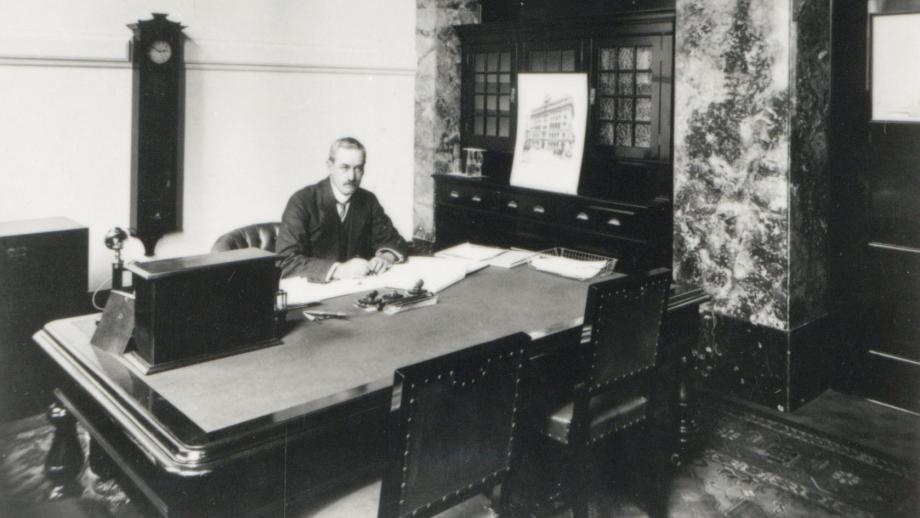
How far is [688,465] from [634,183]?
2.22 meters

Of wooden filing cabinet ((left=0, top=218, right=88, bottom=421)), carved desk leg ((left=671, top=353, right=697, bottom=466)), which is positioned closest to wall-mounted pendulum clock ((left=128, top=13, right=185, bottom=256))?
wooden filing cabinet ((left=0, top=218, right=88, bottom=421))

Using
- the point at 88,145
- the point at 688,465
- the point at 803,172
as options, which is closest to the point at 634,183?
the point at 803,172

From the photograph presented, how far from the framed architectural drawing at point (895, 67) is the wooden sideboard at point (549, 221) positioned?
3.98ft

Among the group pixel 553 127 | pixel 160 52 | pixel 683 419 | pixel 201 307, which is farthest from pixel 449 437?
pixel 553 127

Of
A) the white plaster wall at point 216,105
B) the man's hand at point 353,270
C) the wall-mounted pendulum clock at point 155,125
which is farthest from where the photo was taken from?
the wall-mounted pendulum clock at point 155,125

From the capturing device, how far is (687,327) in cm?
280

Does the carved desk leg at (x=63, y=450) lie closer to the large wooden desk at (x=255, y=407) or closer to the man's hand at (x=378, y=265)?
the large wooden desk at (x=255, y=407)

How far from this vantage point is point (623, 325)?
7.48 feet

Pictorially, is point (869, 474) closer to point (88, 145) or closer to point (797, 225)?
point (797, 225)

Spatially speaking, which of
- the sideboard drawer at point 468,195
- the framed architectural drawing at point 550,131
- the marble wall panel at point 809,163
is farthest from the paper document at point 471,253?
the sideboard drawer at point 468,195

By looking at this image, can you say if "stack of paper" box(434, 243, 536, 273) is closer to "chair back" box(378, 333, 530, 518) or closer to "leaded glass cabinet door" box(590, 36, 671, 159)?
"chair back" box(378, 333, 530, 518)

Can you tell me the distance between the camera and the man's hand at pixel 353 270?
296cm

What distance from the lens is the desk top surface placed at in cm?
167

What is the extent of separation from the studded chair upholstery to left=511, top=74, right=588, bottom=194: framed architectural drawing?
213 centimetres
